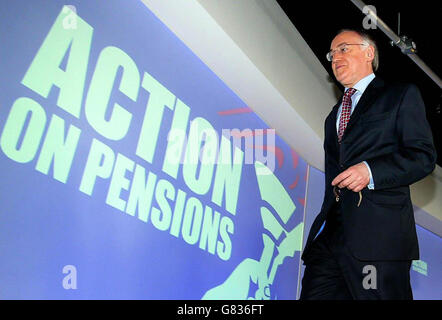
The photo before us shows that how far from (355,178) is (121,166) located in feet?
3.79

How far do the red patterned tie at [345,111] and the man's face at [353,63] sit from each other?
4 centimetres

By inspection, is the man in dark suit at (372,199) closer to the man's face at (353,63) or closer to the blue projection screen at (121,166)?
the man's face at (353,63)

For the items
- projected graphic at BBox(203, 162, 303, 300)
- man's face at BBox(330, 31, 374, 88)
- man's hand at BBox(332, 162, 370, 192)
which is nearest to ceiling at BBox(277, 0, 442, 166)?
projected graphic at BBox(203, 162, 303, 300)

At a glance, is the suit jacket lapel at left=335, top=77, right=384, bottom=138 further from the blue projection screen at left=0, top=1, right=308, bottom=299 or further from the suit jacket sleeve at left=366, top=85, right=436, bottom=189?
the blue projection screen at left=0, top=1, right=308, bottom=299

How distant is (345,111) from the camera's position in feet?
7.55

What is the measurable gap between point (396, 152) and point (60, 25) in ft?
4.65

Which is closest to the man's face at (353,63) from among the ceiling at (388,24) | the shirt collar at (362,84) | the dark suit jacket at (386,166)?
the shirt collar at (362,84)

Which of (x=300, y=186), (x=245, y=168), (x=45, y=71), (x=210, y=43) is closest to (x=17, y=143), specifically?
(x=45, y=71)

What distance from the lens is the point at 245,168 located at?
3.79 meters

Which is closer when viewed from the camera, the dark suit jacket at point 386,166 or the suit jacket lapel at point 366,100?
the dark suit jacket at point 386,166

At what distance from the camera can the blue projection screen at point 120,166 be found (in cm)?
219

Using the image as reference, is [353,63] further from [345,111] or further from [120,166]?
[120,166]

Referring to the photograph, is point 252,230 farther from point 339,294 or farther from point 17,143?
point 17,143

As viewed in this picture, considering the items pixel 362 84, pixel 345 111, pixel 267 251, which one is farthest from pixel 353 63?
pixel 267 251
